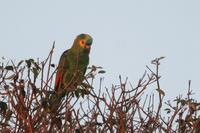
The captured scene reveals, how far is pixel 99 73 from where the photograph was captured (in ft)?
13.5

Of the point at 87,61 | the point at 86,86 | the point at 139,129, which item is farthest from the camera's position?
the point at 87,61

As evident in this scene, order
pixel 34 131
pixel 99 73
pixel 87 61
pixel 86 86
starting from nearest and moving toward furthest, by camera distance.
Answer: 1. pixel 34 131
2. pixel 86 86
3. pixel 99 73
4. pixel 87 61

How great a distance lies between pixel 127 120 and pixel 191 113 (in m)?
0.72

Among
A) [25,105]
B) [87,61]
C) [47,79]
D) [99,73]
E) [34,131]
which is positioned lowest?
[34,131]

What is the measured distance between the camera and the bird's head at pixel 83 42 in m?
7.88

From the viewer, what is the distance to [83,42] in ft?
26.1

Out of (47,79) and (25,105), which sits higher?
(47,79)

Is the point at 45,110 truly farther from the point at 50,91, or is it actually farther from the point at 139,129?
the point at 139,129

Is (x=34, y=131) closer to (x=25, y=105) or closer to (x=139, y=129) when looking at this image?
(x=25, y=105)

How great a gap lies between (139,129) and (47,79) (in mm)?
855

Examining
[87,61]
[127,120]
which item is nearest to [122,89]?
[127,120]

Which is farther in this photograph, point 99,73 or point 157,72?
point 99,73

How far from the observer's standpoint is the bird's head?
788cm

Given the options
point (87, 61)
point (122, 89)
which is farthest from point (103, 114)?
point (87, 61)
